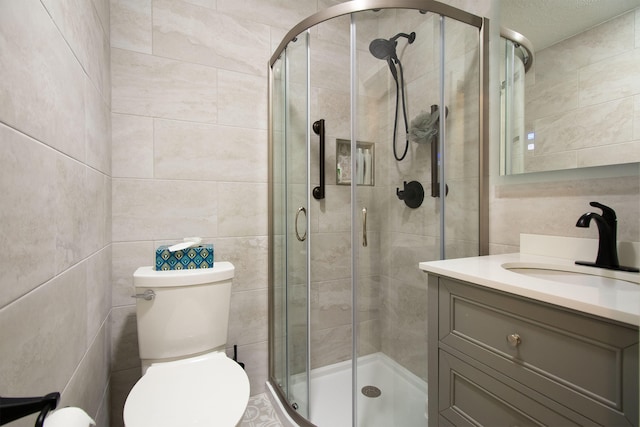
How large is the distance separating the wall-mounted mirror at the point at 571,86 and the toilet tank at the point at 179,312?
143 centimetres

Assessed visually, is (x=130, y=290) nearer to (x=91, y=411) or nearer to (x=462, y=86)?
(x=91, y=411)

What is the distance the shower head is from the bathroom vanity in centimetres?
101

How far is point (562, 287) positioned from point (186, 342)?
1.36m

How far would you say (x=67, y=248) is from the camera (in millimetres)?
811

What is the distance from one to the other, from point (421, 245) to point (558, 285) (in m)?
0.68

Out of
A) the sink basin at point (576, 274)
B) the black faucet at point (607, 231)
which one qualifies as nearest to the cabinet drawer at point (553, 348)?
the sink basin at point (576, 274)

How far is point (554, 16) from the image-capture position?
1.07m

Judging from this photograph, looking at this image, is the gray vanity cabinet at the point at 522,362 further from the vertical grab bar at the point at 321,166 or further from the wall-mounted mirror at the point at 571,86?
the vertical grab bar at the point at 321,166

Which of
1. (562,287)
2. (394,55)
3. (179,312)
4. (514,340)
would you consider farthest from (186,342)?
(394,55)

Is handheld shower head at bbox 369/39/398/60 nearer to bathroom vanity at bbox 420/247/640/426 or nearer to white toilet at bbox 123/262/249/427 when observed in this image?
bathroom vanity at bbox 420/247/640/426

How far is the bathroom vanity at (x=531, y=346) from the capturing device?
1.83 ft

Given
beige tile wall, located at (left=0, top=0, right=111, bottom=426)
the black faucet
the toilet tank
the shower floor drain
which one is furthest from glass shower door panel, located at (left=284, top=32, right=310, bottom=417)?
the black faucet

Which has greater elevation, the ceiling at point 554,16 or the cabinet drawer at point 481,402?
the ceiling at point 554,16

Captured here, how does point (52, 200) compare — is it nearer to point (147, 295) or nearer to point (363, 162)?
point (147, 295)
